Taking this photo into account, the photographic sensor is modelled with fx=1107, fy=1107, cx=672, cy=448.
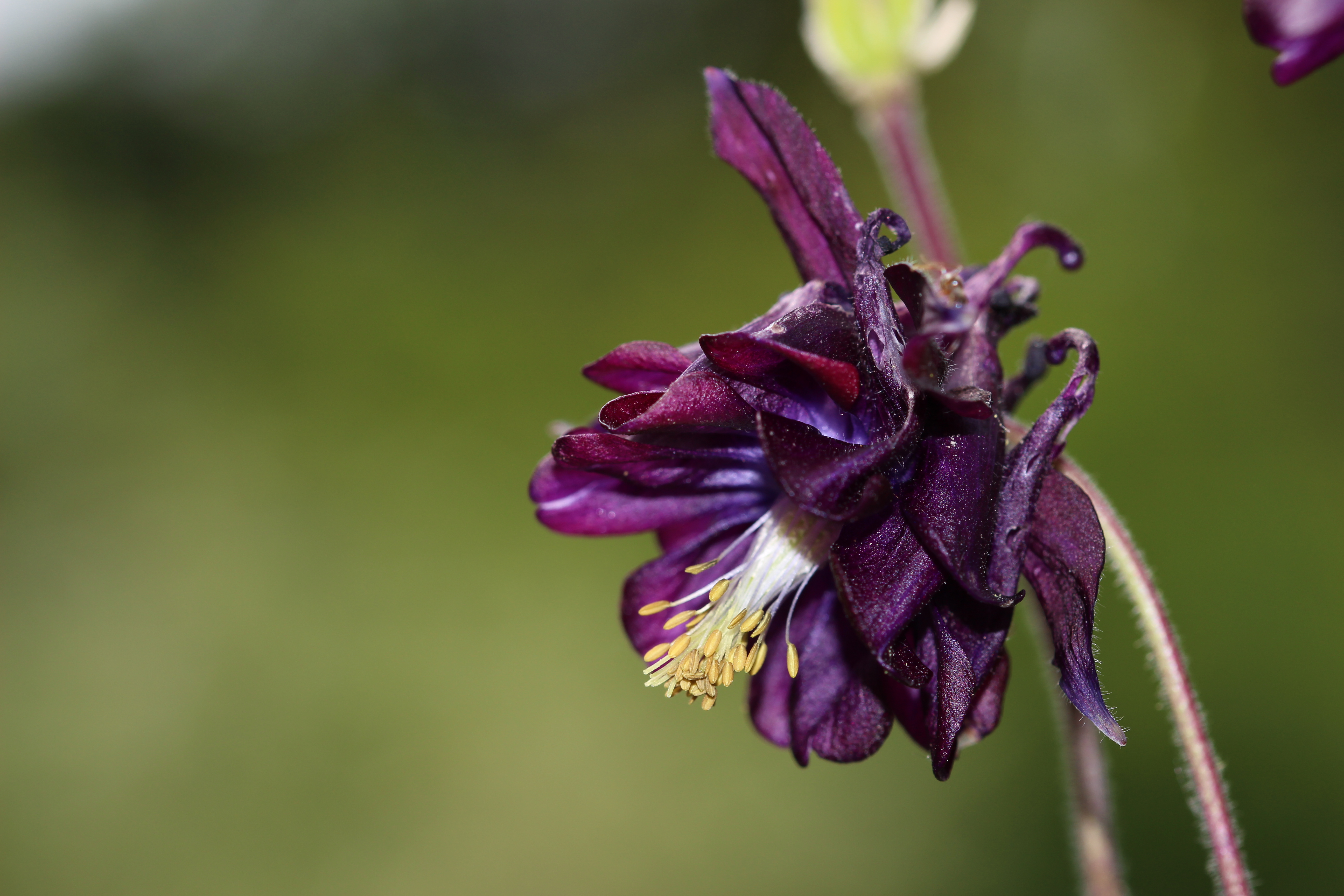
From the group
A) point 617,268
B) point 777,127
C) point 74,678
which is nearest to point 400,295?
point 617,268

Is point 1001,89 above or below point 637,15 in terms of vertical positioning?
below

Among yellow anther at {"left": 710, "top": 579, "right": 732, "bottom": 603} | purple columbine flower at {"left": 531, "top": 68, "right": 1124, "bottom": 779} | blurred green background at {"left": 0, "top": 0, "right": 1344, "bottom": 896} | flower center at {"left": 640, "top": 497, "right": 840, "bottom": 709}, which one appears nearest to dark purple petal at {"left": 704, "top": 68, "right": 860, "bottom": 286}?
purple columbine flower at {"left": 531, "top": 68, "right": 1124, "bottom": 779}

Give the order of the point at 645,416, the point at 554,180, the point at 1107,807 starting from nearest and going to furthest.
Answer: the point at 645,416
the point at 1107,807
the point at 554,180

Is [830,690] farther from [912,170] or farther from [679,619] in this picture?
[912,170]

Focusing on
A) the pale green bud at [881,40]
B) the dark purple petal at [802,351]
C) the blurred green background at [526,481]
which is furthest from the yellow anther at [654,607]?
the blurred green background at [526,481]

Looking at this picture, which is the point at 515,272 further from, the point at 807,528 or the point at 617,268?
the point at 807,528

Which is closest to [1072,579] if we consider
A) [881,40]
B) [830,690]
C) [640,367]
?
[830,690]

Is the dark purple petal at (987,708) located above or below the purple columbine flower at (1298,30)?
below

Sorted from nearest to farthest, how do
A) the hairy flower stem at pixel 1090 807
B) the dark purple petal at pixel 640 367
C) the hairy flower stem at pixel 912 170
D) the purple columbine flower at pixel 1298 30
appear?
1. the purple columbine flower at pixel 1298 30
2. the dark purple petal at pixel 640 367
3. the hairy flower stem at pixel 1090 807
4. the hairy flower stem at pixel 912 170

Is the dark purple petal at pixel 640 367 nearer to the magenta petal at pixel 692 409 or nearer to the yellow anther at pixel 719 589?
the magenta petal at pixel 692 409
